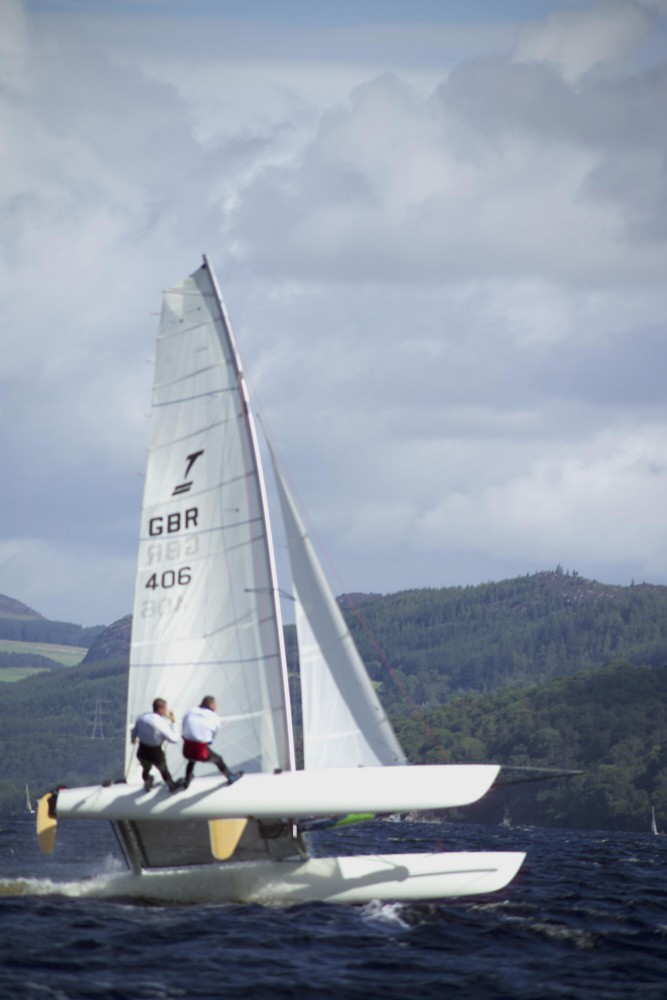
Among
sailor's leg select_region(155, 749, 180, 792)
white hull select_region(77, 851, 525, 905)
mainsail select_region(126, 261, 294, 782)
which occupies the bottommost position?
white hull select_region(77, 851, 525, 905)

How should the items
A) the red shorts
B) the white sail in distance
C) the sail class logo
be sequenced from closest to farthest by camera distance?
the red shorts → the white sail in distance → the sail class logo

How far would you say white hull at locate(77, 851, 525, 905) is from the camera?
27484 mm

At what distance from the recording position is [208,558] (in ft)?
95.5

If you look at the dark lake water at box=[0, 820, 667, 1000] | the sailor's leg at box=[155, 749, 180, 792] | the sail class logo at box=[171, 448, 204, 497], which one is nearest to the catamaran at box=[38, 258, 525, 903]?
the sail class logo at box=[171, 448, 204, 497]

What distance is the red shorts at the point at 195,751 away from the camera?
87.4ft

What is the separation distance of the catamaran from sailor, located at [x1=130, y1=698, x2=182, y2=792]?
0.92 feet

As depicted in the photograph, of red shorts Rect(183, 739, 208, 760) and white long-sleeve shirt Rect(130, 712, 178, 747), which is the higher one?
white long-sleeve shirt Rect(130, 712, 178, 747)

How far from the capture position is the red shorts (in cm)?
2664

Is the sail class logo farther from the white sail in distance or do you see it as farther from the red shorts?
the red shorts

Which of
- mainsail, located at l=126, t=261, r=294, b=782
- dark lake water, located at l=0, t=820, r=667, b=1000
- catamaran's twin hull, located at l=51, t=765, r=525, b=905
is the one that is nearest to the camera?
dark lake water, located at l=0, t=820, r=667, b=1000

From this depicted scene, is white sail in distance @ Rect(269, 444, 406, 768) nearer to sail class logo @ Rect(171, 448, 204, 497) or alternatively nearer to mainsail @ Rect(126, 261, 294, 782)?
mainsail @ Rect(126, 261, 294, 782)

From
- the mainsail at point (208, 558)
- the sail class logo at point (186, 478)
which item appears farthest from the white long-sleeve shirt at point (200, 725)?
the sail class logo at point (186, 478)

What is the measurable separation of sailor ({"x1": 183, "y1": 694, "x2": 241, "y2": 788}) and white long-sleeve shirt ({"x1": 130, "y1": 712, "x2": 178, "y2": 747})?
1.10 ft

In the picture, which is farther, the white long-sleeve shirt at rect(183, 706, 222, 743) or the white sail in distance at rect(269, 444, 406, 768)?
the white sail in distance at rect(269, 444, 406, 768)
